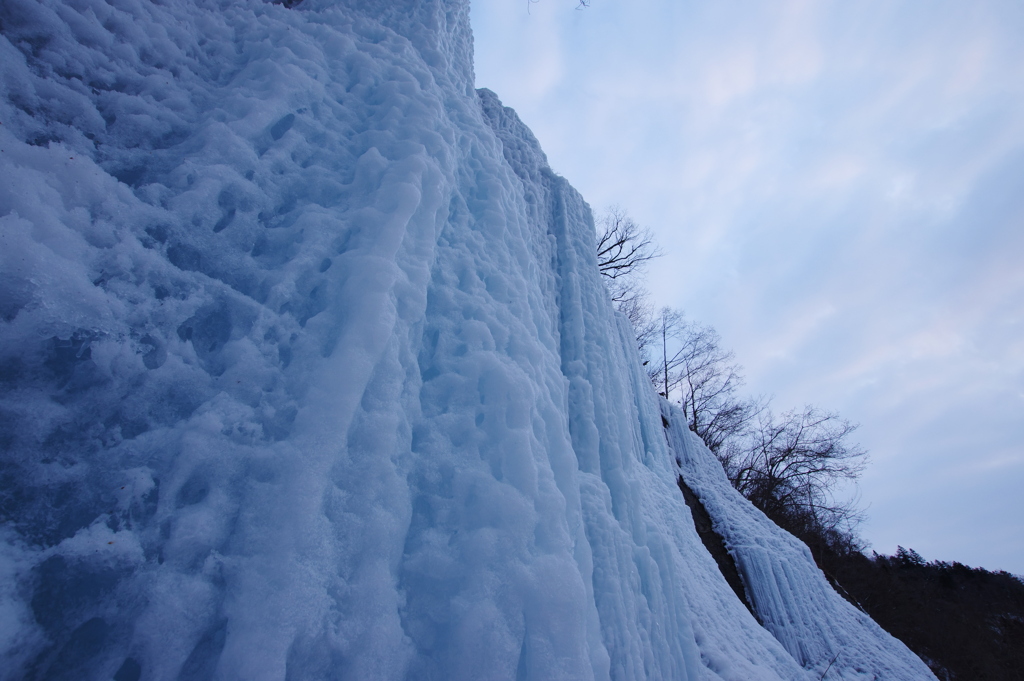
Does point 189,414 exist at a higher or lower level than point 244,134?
lower

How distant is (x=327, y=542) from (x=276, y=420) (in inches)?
16.1

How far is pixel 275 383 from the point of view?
56.6 inches

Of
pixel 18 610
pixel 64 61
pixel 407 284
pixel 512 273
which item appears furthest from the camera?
pixel 512 273

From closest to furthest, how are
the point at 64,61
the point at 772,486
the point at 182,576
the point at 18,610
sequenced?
the point at 18,610, the point at 182,576, the point at 64,61, the point at 772,486

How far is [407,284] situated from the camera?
1.83 meters

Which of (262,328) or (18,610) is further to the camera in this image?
(262,328)

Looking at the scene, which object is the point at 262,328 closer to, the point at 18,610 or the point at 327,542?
the point at 327,542

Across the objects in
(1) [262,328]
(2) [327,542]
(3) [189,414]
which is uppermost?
(1) [262,328]

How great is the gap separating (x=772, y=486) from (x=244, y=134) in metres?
15.7

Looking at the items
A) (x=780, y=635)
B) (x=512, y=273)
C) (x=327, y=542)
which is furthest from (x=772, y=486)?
(x=327, y=542)

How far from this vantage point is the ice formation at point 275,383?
1041mm

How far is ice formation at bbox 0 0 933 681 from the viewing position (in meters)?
1.04

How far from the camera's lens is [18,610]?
0.87 m

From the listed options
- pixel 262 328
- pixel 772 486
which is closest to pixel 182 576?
pixel 262 328
